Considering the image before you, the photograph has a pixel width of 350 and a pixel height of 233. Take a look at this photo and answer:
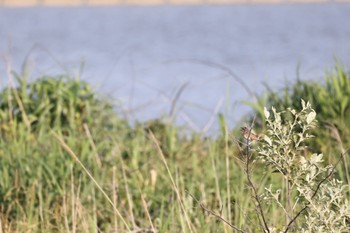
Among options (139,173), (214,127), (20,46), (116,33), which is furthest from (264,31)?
(139,173)

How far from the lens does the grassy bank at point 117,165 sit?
3.62 m

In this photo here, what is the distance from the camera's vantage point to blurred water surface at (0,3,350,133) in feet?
26.0

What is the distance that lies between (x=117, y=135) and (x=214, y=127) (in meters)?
0.77

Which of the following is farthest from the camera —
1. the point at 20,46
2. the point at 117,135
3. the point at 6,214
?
the point at 20,46

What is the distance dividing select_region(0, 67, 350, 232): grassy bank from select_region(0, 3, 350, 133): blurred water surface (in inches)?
11.1

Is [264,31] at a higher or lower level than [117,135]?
lower

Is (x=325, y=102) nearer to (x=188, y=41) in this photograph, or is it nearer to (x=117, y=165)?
(x=117, y=165)

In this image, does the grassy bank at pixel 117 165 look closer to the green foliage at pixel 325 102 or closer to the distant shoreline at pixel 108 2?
the green foliage at pixel 325 102

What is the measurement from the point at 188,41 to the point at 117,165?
24.9ft

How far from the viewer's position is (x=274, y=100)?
5480 mm

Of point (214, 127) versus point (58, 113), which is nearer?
point (58, 113)

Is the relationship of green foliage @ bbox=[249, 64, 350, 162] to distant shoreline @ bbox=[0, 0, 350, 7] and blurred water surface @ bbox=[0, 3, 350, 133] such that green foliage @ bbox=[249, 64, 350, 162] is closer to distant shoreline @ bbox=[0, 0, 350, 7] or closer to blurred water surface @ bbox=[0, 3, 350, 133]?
blurred water surface @ bbox=[0, 3, 350, 133]

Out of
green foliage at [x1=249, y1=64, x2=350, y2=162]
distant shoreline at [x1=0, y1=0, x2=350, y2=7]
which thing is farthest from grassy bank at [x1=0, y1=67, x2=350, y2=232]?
distant shoreline at [x1=0, y1=0, x2=350, y2=7]

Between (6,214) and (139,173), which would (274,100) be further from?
(6,214)
